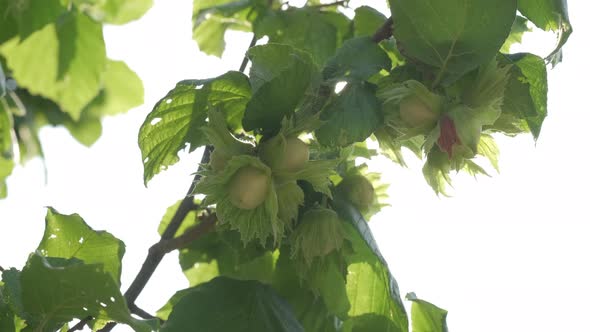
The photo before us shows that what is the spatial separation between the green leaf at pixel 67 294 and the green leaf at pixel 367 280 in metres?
0.33

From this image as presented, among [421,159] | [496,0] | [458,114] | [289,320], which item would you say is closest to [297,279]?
[289,320]

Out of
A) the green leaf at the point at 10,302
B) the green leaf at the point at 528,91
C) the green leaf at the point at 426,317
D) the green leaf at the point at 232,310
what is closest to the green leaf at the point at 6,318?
the green leaf at the point at 10,302

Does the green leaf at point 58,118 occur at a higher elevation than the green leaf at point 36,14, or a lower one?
lower

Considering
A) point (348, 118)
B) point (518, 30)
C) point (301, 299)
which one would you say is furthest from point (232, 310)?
point (518, 30)

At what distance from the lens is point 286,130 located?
2.90ft

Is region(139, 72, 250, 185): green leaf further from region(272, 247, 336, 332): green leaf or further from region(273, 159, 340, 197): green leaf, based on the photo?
region(272, 247, 336, 332): green leaf

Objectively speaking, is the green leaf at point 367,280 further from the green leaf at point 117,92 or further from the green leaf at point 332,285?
the green leaf at point 117,92

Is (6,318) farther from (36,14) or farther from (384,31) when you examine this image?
(384,31)

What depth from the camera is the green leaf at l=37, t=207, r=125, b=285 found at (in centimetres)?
96

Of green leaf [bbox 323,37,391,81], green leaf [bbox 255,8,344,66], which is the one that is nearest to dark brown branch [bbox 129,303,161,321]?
green leaf [bbox 323,37,391,81]

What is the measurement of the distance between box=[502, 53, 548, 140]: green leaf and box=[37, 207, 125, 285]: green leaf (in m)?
0.51

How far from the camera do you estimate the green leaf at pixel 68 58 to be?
0.70m

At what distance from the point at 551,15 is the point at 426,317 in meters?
0.45

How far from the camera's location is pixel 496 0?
2.89 feet
